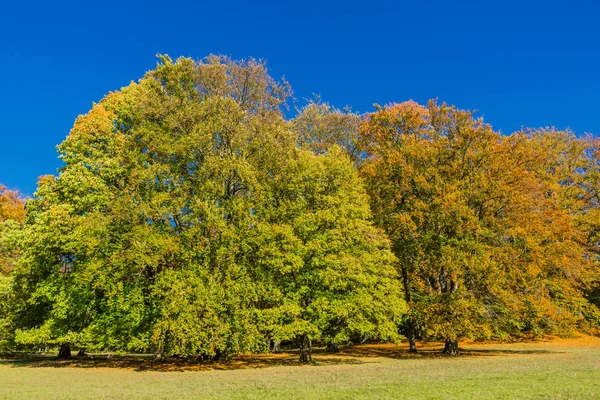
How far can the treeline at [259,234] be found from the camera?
27.2 m

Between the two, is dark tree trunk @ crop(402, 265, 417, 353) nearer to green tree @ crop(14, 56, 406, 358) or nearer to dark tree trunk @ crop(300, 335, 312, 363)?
green tree @ crop(14, 56, 406, 358)

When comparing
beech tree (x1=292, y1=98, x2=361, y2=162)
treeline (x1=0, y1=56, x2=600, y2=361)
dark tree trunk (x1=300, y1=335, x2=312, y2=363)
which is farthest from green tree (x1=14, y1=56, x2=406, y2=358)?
beech tree (x1=292, y1=98, x2=361, y2=162)

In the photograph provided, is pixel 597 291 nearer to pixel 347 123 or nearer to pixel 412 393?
pixel 347 123

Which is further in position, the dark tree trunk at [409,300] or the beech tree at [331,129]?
the beech tree at [331,129]

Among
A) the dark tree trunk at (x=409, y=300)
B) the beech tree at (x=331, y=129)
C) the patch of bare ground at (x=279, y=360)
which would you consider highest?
the beech tree at (x=331, y=129)

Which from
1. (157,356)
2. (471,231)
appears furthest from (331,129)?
(157,356)

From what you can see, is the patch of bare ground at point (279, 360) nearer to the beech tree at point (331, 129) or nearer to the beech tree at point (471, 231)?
the beech tree at point (471, 231)

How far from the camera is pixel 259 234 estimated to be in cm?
2820

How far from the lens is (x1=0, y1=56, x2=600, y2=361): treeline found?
27.2 meters

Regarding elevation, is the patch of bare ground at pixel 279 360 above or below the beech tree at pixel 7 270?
below

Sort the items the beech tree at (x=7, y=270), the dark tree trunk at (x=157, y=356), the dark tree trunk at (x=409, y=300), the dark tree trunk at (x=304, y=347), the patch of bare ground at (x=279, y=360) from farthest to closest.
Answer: the dark tree trunk at (x=409, y=300) < the beech tree at (x=7, y=270) < the dark tree trunk at (x=157, y=356) < the dark tree trunk at (x=304, y=347) < the patch of bare ground at (x=279, y=360)

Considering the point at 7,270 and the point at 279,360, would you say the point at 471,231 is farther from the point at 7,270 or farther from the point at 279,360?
the point at 7,270

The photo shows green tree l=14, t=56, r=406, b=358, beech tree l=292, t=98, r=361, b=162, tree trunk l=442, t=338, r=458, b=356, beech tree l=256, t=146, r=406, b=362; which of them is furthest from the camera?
beech tree l=292, t=98, r=361, b=162

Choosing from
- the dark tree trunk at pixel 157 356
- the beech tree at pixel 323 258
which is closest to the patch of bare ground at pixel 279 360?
the dark tree trunk at pixel 157 356
